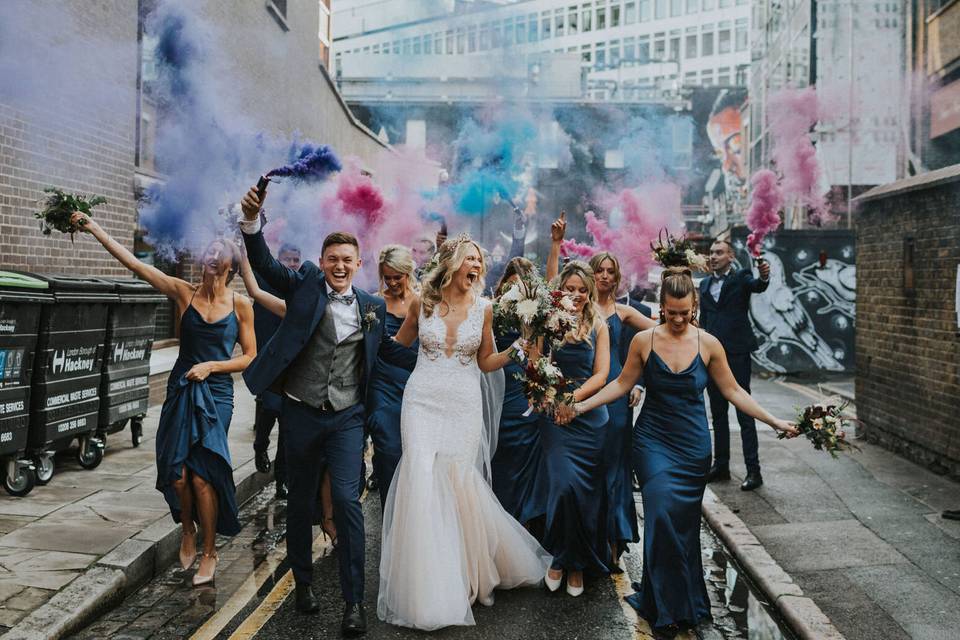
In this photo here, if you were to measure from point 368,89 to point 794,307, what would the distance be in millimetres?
18448

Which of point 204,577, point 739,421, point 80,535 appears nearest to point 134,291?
point 80,535

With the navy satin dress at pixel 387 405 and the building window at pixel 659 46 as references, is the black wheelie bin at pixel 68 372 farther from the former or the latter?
the building window at pixel 659 46

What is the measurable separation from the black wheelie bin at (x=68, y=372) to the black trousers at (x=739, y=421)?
18.3 feet

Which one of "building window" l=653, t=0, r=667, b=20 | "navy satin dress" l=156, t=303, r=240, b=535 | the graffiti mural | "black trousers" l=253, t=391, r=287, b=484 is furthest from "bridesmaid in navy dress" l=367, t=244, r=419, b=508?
"building window" l=653, t=0, r=667, b=20

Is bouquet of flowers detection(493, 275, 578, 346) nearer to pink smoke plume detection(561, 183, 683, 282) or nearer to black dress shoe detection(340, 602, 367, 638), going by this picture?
black dress shoe detection(340, 602, 367, 638)

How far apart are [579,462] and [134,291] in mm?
5480

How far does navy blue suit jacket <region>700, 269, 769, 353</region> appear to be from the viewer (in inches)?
352

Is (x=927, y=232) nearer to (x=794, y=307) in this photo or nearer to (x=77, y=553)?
(x=77, y=553)

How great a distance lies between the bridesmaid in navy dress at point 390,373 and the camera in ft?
20.3

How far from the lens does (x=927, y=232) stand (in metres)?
9.49

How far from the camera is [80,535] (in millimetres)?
6496

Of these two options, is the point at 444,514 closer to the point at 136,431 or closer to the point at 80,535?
the point at 80,535

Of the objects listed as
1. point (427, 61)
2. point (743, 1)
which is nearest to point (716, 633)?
point (427, 61)

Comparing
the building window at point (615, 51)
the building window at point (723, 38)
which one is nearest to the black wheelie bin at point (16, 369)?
the building window at point (615, 51)
